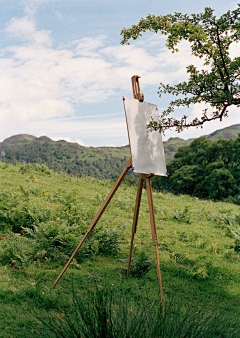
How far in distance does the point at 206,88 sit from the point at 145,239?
192 inches

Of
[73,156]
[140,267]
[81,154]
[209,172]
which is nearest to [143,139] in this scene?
[140,267]

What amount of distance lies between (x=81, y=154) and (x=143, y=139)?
93.0 m

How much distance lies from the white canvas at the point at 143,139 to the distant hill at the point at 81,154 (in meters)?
66.7

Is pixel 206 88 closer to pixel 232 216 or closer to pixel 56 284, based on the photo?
→ pixel 56 284

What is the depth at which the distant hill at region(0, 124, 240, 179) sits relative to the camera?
3143 inches

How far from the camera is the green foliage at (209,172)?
2994cm

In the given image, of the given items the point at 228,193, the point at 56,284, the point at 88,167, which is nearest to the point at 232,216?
the point at 56,284

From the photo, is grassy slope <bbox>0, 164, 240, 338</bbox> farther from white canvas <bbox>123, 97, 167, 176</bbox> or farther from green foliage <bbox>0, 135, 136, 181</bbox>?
green foliage <bbox>0, 135, 136, 181</bbox>

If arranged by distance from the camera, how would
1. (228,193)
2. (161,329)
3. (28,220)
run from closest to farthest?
(161,329) < (28,220) < (228,193)

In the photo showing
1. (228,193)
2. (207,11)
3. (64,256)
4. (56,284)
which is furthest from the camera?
(228,193)

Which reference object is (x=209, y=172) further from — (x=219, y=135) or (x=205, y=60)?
(x=219, y=135)

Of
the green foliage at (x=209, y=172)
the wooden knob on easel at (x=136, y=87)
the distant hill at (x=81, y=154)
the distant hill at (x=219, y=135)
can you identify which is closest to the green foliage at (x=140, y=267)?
the wooden knob on easel at (x=136, y=87)

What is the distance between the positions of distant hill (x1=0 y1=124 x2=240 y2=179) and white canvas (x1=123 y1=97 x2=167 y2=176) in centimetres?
6671

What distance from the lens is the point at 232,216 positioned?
420 inches
